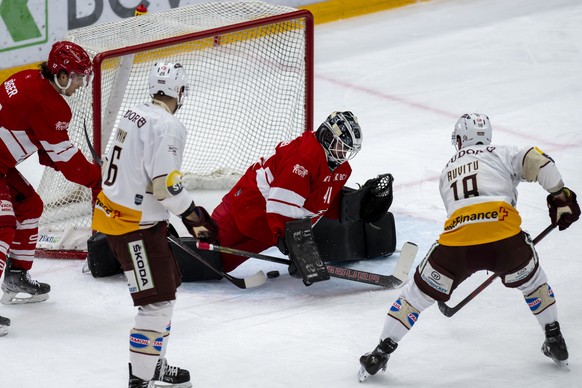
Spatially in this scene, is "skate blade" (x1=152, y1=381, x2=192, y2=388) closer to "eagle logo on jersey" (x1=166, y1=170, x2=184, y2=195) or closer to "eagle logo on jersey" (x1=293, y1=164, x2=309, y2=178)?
"eagle logo on jersey" (x1=166, y1=170, x2=184, y2=195)

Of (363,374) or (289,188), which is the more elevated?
(289,188)

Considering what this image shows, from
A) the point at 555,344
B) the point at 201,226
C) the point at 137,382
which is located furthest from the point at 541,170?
the point at 137,382

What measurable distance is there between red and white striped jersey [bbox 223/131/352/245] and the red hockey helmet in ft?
3.05

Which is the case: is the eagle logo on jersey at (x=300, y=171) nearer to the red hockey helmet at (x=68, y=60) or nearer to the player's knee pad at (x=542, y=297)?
the red hockey helmet at (x=68, y=60)

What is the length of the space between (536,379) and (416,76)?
4300 millimetres

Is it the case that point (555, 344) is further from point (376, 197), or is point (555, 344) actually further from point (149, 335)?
point (149, 335)

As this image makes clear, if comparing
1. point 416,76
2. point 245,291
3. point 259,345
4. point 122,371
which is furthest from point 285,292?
point 416,76

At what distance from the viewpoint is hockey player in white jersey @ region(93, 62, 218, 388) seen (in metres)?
4.05

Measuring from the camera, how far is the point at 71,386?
4449 millimetres

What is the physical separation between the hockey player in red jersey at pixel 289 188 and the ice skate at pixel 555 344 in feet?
3.71

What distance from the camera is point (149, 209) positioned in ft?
13.6

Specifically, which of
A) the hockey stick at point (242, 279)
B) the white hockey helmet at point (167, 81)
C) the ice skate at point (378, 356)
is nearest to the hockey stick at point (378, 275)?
the hockey stick at point (242, 279)

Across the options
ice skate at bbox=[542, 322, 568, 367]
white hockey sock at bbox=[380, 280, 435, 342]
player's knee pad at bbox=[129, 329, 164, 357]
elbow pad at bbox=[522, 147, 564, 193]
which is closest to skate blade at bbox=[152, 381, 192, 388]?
player's knee pad at bbox=[129, 329, 164, 357]

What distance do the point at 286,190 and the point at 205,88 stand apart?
170cm
